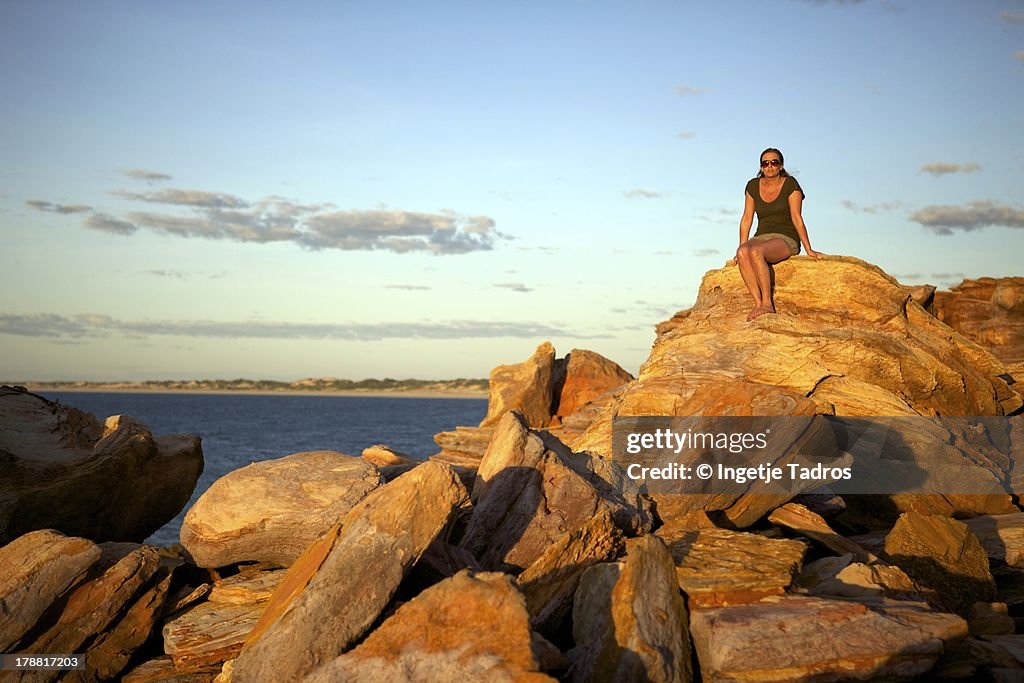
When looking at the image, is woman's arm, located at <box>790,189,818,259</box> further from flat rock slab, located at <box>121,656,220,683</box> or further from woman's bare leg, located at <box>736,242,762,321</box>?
flat rock slab, located at <box>121,656,220,683</box>

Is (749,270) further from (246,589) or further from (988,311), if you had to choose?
(246,589)

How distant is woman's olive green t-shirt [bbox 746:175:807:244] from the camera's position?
1844cm

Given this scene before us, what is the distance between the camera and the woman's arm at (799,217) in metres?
18.4

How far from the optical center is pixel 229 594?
12008 millimetres

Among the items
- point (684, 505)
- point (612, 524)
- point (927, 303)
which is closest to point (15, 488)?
point (612, 524)

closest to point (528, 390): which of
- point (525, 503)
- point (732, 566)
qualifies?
point (525, 503)

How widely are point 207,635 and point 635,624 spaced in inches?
216

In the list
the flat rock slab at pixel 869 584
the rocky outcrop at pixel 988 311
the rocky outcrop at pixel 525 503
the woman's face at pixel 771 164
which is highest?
the woman's face at pixel 771 164

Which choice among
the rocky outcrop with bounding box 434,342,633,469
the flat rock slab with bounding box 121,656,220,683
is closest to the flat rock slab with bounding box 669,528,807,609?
the flat rock slab with bounding box 121,656,220,683

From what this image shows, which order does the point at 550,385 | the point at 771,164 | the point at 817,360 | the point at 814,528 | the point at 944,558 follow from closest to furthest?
the point at 944,558 < the point at 814,528 < the point at 817,360 < the point at 771,164 < the point at 550,385

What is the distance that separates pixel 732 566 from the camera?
412 inches

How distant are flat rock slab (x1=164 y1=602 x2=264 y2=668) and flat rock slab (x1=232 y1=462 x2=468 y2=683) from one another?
1244 millimetres

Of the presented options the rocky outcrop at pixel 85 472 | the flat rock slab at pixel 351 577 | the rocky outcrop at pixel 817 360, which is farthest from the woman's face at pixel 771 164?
the rocky outcrop at pixel 85 472

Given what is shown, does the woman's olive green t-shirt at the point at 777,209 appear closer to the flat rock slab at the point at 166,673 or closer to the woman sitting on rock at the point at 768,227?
the woman sitting on rock at the point at 768,227
